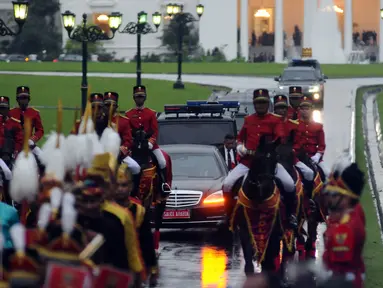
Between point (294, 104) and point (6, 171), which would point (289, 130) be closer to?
point (294, 104)

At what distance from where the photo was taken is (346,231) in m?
8.95

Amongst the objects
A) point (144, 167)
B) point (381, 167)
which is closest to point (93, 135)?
point (144, 167)

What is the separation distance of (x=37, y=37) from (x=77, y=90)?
48632 mm

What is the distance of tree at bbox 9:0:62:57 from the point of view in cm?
10219

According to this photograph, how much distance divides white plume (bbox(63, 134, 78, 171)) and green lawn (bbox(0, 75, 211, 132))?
3307 centimetres

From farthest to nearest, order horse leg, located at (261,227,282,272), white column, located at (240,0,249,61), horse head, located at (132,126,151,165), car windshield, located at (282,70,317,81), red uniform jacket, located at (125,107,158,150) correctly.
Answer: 1. white column, located at (240,0,249,61)
2. car windshield, located at (282,70,317,81)
3. red uniform jacket, located at (125,107,158,150)
4. horse head, located at (132,126,151,165)
5. horse leg, located at (261,227,282,272)

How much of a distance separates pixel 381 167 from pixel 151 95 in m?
25.1

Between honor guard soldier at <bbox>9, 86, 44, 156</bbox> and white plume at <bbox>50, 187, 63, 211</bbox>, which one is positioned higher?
honor guard soldier at <bbox>9, 86, 44, 156</bbox>

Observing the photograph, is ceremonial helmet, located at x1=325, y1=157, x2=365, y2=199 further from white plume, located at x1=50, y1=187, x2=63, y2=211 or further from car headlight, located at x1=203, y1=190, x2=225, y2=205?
car headlight, located at x1=203, y1=190, x2=225, y2=205

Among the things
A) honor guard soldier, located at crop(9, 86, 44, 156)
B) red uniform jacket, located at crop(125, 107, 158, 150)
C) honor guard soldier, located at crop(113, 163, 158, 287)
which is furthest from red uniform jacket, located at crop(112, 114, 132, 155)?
honor guard soldier, located at crop(113, 163, 158, 287)

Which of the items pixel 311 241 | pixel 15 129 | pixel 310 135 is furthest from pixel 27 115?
pixel 311 241

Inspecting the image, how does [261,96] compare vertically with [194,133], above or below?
above

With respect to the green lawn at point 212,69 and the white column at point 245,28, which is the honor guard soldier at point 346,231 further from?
the white column at point 245,28

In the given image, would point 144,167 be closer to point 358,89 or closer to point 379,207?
point 379,207
